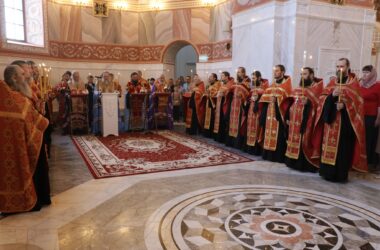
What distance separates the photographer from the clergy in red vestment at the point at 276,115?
626cm

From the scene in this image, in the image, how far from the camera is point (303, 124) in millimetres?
5660

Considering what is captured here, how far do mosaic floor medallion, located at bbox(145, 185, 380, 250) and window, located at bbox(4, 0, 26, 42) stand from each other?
10815 mm

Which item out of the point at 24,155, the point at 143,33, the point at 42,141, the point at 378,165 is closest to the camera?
the point at 24,155

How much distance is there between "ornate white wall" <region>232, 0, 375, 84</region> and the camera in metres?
8.96

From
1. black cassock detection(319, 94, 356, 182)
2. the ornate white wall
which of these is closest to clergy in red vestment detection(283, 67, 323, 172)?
black cassock detection(319, 94, 356, 182)

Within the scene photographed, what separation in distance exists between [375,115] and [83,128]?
7.36m

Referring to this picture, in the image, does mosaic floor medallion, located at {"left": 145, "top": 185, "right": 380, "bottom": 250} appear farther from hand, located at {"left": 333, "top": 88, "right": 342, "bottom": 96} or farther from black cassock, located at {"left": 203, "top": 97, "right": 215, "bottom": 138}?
black cassock, located at {"left": 203, "top": 97, "right": 215, "bottom": 138}

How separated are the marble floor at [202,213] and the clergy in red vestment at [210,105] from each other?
3553mm

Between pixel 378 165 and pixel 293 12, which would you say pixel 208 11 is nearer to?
pixel 293 12

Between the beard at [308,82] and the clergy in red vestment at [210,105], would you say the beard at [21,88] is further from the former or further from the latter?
the clergy in red vestment at [210,105]

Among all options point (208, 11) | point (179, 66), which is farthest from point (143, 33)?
point (179, 66)

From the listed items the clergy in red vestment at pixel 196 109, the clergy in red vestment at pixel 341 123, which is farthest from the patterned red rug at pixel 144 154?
the clergy in red vestment at pixel 341 123

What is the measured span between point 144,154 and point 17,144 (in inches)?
139

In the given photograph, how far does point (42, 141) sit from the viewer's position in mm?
3820
